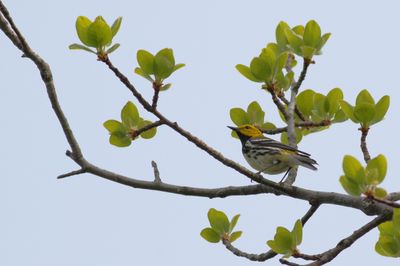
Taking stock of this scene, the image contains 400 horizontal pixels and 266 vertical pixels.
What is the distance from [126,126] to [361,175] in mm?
2022

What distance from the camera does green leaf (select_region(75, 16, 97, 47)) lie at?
4.73 meters

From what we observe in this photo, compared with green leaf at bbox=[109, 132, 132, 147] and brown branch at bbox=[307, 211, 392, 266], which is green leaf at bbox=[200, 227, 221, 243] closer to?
green leaf at bbox=[109, 132, 132, 147]

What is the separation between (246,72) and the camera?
5.29 metres

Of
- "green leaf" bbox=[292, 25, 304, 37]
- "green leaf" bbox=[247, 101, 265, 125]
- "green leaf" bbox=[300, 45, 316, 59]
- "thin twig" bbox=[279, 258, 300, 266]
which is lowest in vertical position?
"thin twig" bbox=[279, 258, 300, 266]

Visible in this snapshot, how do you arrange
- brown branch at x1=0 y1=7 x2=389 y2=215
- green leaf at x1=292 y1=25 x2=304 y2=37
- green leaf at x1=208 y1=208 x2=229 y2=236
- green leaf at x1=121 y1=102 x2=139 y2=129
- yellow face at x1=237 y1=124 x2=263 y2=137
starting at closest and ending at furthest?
1. brown branch at x1=0 y1=7 x2=389 y2=215
2. green leaf at x1=121 y1=102 x2=139 y2=129
3. green leaf at x1=208 y1=208 x2=229 y2=236
4. green leaf at x1=292 y1=25 x2=304 y2=37
5. yellow face at x1=237 y1=124 x2=263 y2=137

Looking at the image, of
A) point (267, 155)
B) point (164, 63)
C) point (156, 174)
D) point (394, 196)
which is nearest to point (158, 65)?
point (164, 63)

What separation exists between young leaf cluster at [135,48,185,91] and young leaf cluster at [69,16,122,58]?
22 cm

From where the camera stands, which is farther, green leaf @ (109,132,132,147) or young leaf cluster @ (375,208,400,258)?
green leaf @ (109,132,132,147)

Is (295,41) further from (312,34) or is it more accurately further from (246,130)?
(246,130)

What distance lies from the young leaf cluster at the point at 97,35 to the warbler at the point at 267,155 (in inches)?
74.8

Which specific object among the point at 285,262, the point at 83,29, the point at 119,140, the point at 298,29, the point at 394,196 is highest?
the point at 298,29

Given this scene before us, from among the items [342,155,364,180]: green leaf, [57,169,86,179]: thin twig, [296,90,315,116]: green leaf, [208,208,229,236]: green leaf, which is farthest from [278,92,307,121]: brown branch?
[57,169,86,179]: thin twig

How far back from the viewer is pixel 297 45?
524 centimetres

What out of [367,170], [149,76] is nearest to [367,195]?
[367,170]
